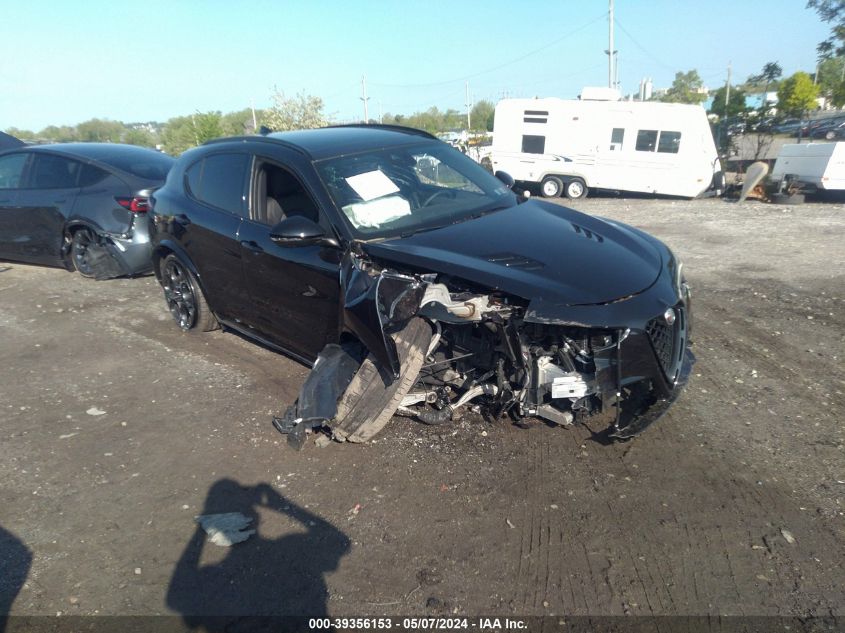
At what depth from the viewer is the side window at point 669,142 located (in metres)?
15.8

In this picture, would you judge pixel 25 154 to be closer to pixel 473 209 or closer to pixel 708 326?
pixel 473 209

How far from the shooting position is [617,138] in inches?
654

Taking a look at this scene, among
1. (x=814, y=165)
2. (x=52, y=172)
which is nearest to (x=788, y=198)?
(x=814, y=165)

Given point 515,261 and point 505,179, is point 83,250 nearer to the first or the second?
point 505,179

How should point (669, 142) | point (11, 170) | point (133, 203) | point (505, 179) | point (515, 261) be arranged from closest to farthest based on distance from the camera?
point (515, 261) < point (505, 179) < point (133, 203) < point (11, 170) < point (669, 142)

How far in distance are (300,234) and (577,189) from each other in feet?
49.0

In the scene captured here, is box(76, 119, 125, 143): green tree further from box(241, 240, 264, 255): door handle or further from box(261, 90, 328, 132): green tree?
box(241, 240, 264, 255): door handle

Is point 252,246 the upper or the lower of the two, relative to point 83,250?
upper

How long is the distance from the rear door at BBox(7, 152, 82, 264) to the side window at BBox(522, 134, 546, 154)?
1287 centimetres

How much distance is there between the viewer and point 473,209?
14.1 feet

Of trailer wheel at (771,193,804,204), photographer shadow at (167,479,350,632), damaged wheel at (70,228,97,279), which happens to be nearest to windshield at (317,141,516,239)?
photographer shadow at (167,479,350,632)

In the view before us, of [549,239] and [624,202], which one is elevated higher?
[549,239]

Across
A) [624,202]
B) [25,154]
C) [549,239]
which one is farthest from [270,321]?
[624,202]

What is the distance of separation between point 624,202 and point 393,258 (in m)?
14.1
